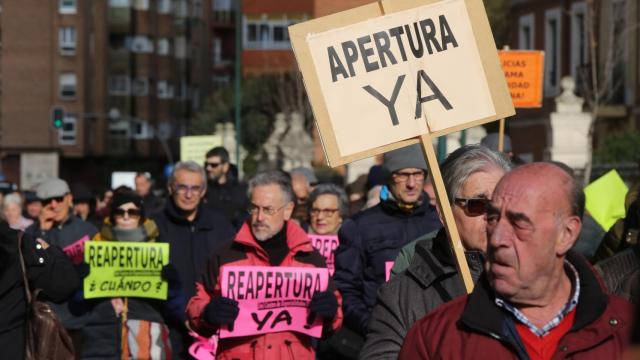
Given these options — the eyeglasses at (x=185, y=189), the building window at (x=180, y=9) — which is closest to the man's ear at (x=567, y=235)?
the eyeglasses at (x=185, y=189)

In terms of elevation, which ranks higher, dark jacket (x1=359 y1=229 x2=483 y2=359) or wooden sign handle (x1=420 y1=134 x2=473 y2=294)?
wooden sign handle (x1=420 y1=134 x2=473 y2=294)

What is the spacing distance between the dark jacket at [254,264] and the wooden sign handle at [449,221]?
8.50 feet

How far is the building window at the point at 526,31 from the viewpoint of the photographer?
46.1 metres

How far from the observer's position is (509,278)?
387 centimetres

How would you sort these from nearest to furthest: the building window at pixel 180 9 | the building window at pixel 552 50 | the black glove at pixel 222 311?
the black glove at pixel 222 311 < the building window at pixel 552 50 < the building window at pixel 180 9

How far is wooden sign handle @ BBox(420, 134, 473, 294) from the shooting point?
4.90 metres

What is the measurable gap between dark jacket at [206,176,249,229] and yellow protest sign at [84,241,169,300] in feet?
13.6

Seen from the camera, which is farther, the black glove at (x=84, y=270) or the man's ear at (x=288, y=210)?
the black glove at (x=84, y=270)

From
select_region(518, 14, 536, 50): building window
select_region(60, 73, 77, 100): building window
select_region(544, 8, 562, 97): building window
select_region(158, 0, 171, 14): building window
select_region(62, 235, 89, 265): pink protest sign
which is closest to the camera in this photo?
select_region(62, 235, 89, 265): pink protest sign

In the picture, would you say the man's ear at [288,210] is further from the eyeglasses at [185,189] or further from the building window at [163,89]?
the building window at [163,89]

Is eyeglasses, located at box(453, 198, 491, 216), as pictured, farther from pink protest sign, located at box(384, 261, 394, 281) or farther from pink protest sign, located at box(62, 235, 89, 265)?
pink protest sign, located at box(62, 235, 89, 265)

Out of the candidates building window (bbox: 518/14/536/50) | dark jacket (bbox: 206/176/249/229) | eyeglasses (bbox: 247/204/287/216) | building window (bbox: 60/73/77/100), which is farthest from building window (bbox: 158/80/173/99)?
eyeglasses (bbox: 247/204/287/216)

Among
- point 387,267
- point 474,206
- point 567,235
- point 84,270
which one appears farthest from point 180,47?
point 567,235

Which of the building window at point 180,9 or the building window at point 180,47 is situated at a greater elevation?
the building window at point 180,9
